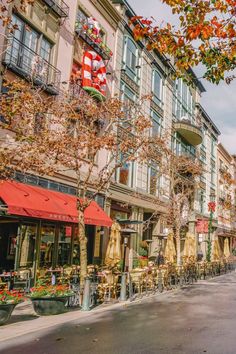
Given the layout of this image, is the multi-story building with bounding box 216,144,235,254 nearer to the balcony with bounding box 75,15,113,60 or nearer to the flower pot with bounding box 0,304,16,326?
the balcony with bounding box 75,15,113,60

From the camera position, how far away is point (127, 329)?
30.7 ft

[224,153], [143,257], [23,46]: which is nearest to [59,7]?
[23,46]

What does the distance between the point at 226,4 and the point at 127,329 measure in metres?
7.50

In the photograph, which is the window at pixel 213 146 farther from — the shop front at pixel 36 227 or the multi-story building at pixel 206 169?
the shop front at pixel 36 227

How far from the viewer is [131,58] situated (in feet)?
86.5

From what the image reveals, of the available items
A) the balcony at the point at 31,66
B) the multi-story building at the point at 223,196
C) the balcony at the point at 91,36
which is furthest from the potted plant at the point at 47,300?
the multi-story building at the point at 223,196

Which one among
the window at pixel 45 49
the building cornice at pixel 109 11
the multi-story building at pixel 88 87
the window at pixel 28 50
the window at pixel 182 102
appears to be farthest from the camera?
the window at pixel 182 102

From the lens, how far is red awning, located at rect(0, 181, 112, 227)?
42.3 ft

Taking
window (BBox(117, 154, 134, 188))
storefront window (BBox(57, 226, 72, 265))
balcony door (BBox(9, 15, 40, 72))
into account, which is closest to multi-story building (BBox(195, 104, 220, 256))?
window (BBox(117, 154, 134, 188))

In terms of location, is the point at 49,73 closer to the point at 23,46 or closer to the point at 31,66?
the point at 31,66

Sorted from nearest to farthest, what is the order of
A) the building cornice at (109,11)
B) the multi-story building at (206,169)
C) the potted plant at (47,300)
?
the potted plant at (47,300)
the building cornice at (109,11)
the multi-story building at (206,169)

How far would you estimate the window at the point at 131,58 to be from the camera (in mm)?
25558

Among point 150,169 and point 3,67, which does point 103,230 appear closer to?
point 150,169

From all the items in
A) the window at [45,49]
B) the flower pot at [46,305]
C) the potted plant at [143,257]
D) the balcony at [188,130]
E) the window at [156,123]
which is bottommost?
the flower pot at [46,305]
